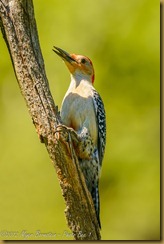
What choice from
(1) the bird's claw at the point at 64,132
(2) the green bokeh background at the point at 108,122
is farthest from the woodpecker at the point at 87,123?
(2) the green bokeh background at the point at 108,122

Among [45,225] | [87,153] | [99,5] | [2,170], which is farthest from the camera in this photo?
[99,5]

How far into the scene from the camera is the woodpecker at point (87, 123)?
794 centimetres

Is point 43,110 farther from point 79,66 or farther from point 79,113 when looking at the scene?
point 79,66

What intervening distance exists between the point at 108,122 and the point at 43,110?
492cm

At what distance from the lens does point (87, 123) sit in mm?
8031

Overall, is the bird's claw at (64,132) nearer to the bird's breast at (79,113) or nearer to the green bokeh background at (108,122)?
the bird's breast at (79,113)

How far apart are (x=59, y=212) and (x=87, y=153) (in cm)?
345

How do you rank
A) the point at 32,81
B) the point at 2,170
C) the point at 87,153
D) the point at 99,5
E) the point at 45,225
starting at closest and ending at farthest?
the point at 32,81 → the point at 87,153 → the point at 45,225 → the point at 2,170 → the point at 99,5

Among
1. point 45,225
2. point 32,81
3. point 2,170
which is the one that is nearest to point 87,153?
point 32,81

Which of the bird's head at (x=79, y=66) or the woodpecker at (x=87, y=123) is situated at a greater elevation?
the bird's head at (x=79, y=66)

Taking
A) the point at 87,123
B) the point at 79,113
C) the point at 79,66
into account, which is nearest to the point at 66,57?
the point at 79,66

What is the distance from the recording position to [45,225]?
35.0 feet

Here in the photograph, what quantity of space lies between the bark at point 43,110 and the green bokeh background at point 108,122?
3406 millimetres

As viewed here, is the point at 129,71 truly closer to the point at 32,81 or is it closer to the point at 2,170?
the point at 2,170
